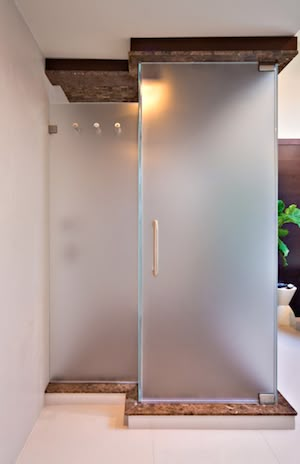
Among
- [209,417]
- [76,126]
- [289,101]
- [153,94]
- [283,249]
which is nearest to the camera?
[209,417]

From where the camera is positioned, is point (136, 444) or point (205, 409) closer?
point (136, 444)

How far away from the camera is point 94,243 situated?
107 inches

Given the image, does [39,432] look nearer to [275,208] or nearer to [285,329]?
[275,208]

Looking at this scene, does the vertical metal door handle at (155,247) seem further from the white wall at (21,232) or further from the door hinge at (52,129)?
the door hinge at (52,129)

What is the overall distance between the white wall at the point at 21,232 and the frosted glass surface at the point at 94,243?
175 mm

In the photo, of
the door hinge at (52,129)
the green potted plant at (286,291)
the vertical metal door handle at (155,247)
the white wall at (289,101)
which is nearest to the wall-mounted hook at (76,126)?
the door hinge at (52,129)

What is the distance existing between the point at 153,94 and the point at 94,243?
1.20 m

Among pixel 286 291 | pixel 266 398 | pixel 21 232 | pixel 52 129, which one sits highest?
pixel 52 129

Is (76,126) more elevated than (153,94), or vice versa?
(153,94)

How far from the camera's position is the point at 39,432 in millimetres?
2174

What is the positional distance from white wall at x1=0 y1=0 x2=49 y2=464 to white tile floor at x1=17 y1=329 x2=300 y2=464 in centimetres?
13

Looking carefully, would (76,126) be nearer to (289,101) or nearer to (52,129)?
(52,129)

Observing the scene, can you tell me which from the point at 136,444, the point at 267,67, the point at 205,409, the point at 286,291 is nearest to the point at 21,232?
the point at 136,444

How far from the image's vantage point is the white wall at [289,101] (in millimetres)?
3102
